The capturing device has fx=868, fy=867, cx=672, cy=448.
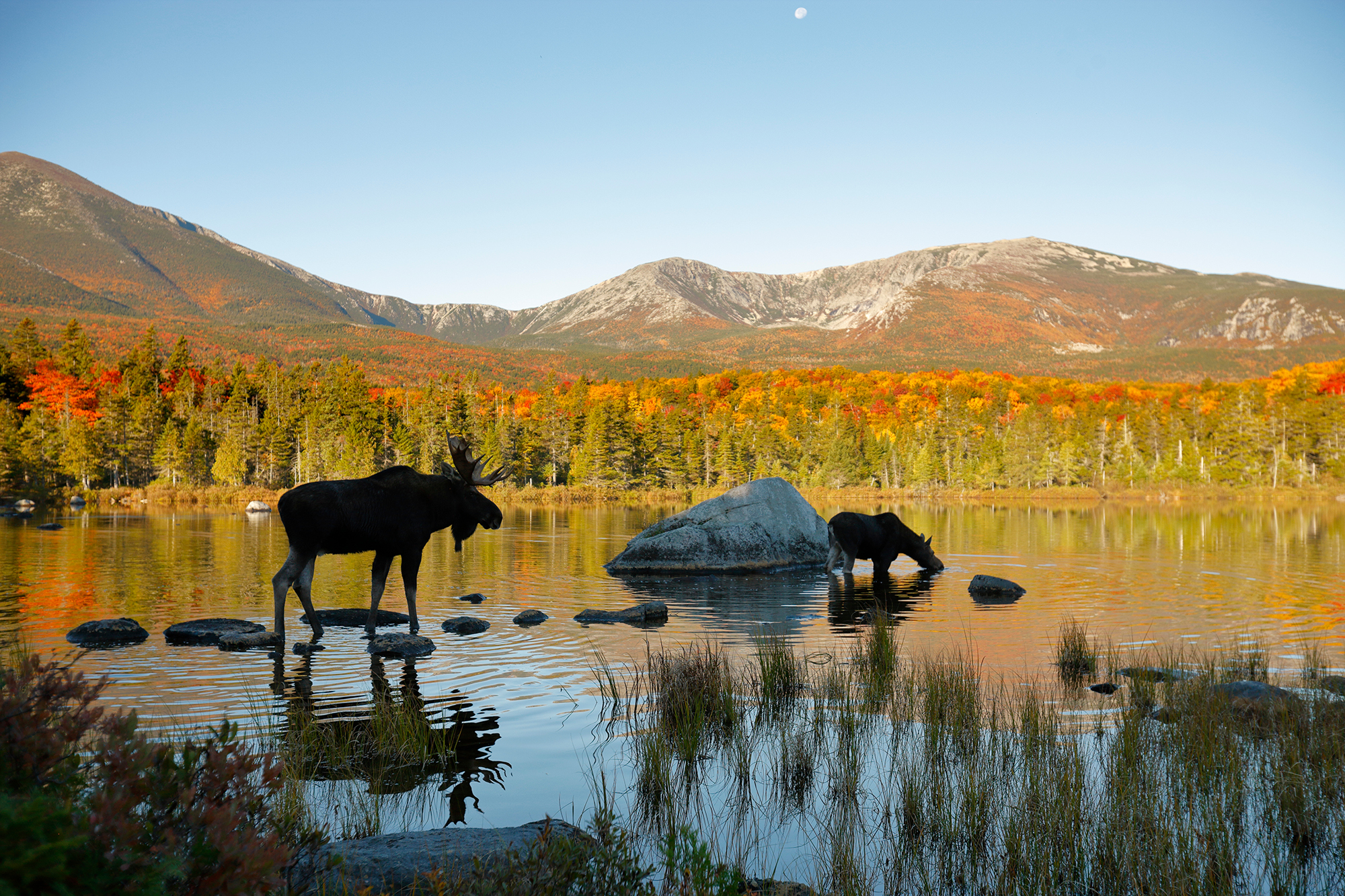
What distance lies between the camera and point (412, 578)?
14289mm

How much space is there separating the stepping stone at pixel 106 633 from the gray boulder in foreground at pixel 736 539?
12.9m

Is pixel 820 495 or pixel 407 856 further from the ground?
pixel 407 856

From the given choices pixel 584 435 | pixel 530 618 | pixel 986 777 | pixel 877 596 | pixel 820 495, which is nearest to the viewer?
pixel 986 777

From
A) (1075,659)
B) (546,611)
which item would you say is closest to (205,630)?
(546,611)

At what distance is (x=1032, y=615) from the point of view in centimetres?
1686

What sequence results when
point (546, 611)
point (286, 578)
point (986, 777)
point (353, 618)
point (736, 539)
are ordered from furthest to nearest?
point (736, 539), point (546, 611), point (353, 618), point (286, 578), point (986, 777)

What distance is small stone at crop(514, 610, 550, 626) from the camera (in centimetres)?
1555

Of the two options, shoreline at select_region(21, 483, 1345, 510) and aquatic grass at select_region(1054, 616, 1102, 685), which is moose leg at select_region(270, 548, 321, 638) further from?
shoreline at select_region(21, 483, 1345, 510)

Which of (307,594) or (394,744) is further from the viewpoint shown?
(307,594)

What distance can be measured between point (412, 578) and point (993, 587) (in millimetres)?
12728

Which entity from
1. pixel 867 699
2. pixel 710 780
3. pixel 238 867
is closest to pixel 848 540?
pixel 867 699

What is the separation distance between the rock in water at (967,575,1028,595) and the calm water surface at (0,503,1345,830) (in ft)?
1.26

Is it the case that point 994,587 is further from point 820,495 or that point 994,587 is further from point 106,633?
point 820,495

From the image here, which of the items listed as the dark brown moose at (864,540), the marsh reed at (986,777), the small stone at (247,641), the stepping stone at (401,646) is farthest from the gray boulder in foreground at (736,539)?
the marsh reed at (986,777)
